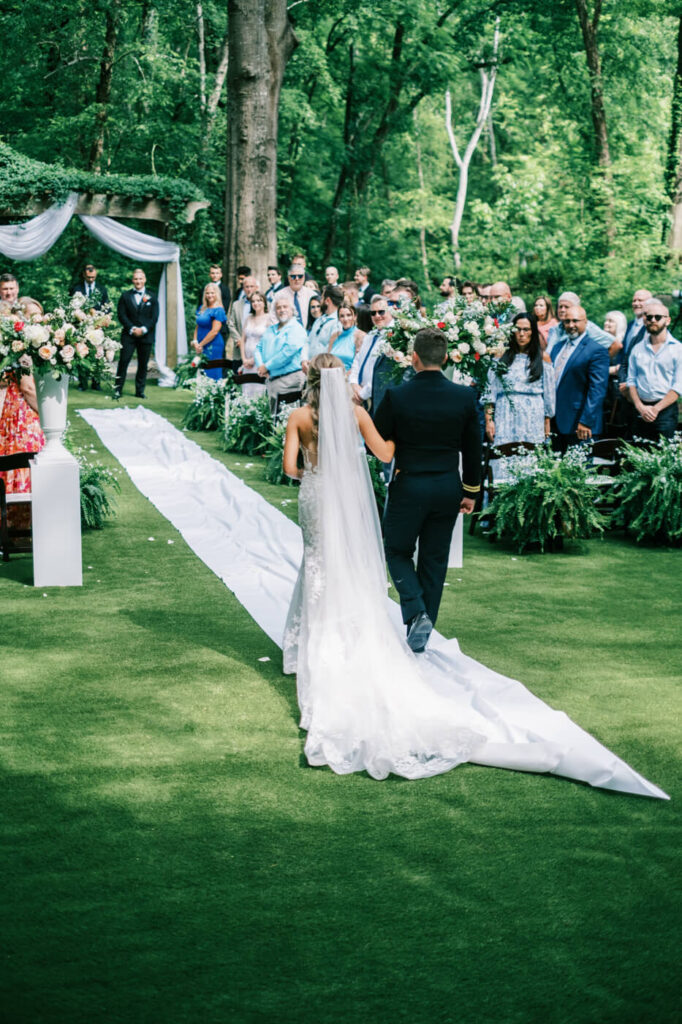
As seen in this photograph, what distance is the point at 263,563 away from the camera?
920 centimetres

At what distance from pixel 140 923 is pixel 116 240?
20.6 meters

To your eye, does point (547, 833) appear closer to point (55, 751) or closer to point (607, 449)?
point (55, 751)

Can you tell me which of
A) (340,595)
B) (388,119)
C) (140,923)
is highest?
(388,119)

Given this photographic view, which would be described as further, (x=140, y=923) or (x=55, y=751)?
(x=55, y=751)

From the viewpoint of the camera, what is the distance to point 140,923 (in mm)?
3773

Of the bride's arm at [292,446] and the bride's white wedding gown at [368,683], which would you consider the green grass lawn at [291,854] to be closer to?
the bride's white wedding gown at [368,683]

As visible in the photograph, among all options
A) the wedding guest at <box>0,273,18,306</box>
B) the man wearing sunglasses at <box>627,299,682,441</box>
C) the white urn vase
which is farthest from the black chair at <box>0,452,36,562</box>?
the man wearing sunglasses at <box>627,299,682,441</box>

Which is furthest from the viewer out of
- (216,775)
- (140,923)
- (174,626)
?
(174,626)

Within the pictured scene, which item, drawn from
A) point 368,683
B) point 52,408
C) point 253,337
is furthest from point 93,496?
point 253,337

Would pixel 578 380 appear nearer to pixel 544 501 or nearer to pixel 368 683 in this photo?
pixel 544 501

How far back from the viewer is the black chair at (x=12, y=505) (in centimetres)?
894

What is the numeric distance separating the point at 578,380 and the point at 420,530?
14.8ft

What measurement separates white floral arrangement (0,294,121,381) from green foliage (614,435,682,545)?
433 cm

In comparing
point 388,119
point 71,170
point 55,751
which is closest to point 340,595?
point 55,751
